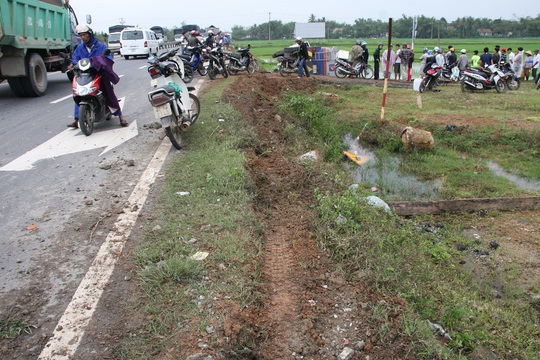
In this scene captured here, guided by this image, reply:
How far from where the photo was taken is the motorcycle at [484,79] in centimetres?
1441

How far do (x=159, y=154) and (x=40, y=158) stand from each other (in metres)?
1.64

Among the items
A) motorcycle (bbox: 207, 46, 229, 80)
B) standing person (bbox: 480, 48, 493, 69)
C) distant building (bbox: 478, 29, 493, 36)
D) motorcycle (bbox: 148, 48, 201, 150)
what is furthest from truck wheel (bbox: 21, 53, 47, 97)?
distant building (bbox: 478, 29, 493, 36)

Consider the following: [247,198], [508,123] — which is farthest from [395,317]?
[508,123]

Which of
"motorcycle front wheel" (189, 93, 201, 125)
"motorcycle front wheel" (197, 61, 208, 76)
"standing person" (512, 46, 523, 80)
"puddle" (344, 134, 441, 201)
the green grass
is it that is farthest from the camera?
"standing person" (512, 46, 523, 80)

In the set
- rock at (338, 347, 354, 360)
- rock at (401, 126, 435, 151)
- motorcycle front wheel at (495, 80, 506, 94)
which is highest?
motorcycle front wheel at (495, 80, 506, 94)

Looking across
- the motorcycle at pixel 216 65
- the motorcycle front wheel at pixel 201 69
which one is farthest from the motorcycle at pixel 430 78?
the motorcycle front wheel at pixel 201 69

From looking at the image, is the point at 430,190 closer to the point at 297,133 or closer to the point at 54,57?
the point at 297,133

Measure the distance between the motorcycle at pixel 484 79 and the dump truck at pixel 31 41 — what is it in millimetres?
12736

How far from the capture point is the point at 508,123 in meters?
9.16

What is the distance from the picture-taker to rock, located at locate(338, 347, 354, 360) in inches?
98.5

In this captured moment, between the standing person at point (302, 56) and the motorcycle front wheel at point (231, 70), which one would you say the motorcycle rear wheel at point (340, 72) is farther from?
the motorcycle front wheel at point (231, 70)

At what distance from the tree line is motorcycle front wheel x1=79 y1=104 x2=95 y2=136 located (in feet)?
184

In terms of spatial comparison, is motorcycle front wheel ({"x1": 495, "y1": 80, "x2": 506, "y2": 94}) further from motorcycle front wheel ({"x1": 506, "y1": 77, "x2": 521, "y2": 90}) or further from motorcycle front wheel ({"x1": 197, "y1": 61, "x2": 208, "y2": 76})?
motorcycle front wheel ({"x1": 197, "y1": 61, "x2": 208, "y2": 76})

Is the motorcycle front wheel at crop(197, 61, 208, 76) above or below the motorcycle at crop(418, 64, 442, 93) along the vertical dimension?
above
